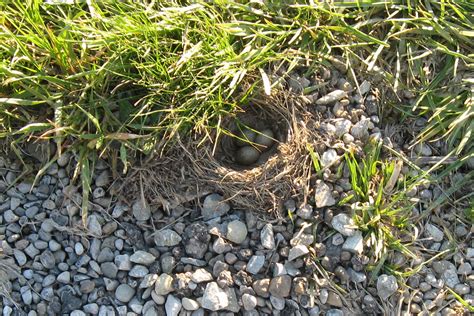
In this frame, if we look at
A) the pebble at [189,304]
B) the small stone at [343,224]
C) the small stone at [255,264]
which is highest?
the small stone at [343,224]

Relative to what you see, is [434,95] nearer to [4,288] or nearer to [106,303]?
[106,303]

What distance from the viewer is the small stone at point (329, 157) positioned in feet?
7.78

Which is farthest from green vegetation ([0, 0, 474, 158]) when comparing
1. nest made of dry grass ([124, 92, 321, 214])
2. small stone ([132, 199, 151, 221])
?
small stone ([132, 199, 151, 221])

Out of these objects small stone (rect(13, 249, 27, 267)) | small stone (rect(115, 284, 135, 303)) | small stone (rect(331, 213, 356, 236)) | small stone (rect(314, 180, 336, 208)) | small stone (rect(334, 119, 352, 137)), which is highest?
small stone (rect(334, 119, 352, 137))

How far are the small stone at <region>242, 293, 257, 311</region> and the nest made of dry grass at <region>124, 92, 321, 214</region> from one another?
12.1 inches

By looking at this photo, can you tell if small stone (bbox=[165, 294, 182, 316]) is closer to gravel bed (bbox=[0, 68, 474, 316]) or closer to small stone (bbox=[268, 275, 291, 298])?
gravel bed (bbox=[0, 68, 474, 316])

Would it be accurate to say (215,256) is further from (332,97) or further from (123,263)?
(332,97)

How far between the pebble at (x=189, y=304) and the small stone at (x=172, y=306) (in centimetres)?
2

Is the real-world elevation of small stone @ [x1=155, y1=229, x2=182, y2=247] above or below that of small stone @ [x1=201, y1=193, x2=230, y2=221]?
below

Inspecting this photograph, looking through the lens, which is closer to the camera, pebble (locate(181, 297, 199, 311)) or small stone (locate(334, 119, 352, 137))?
pebble (locate(181, 297, 199, 311))

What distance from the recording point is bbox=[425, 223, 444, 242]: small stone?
2391 millimetres

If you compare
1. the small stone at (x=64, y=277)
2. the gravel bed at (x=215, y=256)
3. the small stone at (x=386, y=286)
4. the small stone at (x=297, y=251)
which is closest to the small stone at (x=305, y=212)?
the gravel bed at (x=215, y=256)

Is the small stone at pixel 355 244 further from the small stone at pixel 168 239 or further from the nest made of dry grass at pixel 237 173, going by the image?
the small stone at pixel 168 239

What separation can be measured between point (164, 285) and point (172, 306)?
0.08 m
